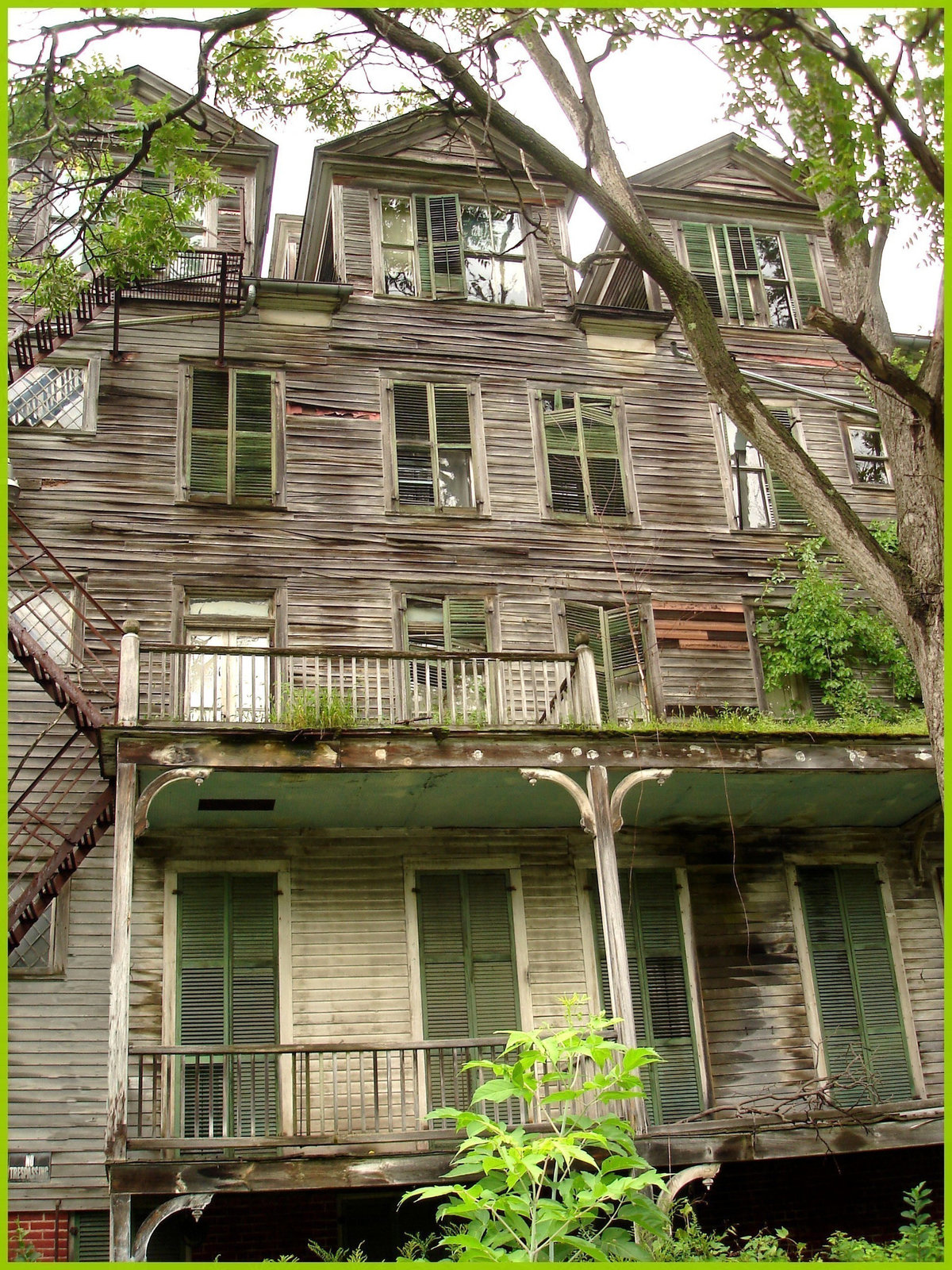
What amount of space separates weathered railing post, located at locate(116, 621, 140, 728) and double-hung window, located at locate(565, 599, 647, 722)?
5816mm

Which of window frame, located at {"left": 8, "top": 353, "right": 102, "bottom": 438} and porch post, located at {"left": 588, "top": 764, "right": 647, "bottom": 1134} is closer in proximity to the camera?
porch post, located at {"left": 588, "top": 764, "right": 647, "bottom": 1134}

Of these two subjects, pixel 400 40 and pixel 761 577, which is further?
pixel 761 577

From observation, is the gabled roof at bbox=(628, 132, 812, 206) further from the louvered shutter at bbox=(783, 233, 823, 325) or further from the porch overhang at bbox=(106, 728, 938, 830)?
the porch overhang at bbox=(106, 728, 938, 830)

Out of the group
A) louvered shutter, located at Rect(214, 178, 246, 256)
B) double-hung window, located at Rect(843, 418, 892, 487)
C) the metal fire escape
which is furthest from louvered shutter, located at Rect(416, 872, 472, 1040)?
louvered shutter, located at Rect(214, 178, 246, 256)

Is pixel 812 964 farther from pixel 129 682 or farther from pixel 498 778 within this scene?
pixel 129 682

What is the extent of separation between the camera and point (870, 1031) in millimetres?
15070

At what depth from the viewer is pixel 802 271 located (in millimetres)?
19906


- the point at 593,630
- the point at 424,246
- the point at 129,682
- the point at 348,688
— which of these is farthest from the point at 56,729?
the point at 424,246

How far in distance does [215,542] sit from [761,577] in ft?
24.0

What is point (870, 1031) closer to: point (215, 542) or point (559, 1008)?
point (559, 1008)

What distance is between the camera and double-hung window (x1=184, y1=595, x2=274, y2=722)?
14562mm

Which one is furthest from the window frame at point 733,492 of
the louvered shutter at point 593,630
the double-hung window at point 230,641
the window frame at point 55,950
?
the window frame at point 55,950

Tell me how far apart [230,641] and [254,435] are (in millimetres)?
2896

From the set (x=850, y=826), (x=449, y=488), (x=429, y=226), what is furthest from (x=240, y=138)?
(x=850, y=826)
